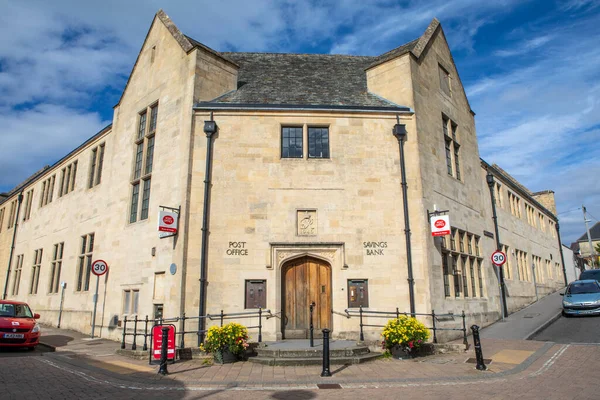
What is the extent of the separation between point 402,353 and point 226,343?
484 centimetres

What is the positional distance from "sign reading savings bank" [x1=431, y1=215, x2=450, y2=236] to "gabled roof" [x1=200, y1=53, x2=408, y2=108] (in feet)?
14.5

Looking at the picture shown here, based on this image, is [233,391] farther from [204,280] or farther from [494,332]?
[494,332]

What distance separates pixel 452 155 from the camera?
17750 millimetres

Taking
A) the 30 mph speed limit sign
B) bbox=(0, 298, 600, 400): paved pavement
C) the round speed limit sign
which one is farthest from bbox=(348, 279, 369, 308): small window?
the round speed limit sign

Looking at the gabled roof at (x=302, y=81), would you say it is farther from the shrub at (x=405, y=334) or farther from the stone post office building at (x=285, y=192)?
the shrub at (x=405, y=334)

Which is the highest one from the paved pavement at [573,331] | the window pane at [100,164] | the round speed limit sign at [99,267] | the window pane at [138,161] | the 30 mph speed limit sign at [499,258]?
the window pane at [100,164]

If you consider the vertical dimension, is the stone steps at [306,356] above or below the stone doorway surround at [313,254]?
below

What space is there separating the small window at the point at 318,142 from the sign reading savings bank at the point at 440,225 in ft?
14.2

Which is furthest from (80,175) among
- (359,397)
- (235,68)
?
(359,397)

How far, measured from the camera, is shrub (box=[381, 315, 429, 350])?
11250 mm

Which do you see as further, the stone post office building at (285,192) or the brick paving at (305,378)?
the stone post office building at (285,192)

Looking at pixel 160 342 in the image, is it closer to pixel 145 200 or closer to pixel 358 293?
pixel 358 293

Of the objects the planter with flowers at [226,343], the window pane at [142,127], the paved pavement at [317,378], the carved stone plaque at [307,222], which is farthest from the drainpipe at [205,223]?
the window pane at [142,127]

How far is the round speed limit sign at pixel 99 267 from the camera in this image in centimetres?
1534
